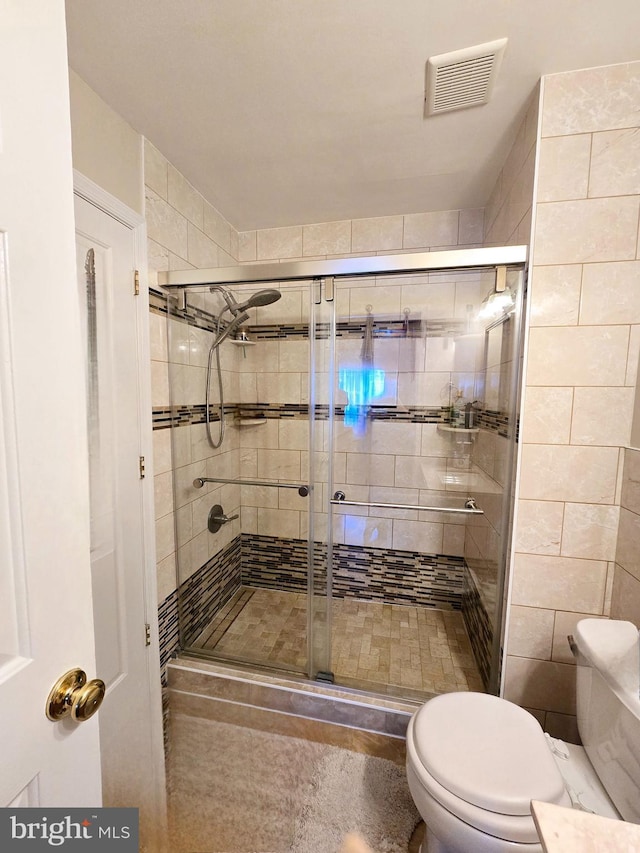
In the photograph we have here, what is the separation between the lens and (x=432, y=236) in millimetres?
1947

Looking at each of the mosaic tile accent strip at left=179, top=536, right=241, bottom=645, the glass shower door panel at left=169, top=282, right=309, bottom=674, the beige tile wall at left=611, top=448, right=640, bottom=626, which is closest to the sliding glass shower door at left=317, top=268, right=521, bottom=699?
the glass shower door panel at left=169, top=282, right=309, bottom=674

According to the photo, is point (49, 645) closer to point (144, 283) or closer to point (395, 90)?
point (144, 283)

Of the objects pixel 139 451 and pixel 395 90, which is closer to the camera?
pixel 395 90

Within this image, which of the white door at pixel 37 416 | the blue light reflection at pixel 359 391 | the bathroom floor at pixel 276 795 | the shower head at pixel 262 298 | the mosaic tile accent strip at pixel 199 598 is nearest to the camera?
the white door at pixel 37 416

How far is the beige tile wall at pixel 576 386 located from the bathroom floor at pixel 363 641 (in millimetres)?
425

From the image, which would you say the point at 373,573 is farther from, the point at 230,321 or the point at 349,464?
the point at 230,321

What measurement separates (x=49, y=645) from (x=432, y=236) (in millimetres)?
2254

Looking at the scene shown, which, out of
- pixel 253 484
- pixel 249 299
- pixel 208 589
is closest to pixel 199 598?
pixel 208 589

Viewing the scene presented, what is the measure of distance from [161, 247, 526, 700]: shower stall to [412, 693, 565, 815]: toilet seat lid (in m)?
0.33

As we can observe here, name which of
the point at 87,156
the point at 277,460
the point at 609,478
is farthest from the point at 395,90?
the point at 277,460

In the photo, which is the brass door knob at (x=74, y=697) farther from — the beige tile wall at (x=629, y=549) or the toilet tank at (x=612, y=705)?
the beige tile wall at (x=629, y=549)

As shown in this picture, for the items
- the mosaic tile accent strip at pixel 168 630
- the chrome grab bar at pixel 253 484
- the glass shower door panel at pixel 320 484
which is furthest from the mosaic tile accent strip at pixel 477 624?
the mosaic tile accent strip at pixel 168 630

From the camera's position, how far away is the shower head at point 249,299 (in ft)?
Result: 5.41

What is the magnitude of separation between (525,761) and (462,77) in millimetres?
2021
